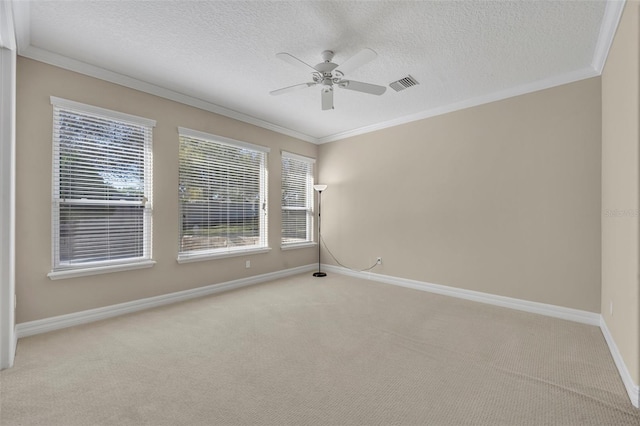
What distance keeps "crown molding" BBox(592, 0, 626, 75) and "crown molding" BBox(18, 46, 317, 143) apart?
13.4 feet

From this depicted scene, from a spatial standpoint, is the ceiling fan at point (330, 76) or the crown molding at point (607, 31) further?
the ceiling fan at point (330, 76)

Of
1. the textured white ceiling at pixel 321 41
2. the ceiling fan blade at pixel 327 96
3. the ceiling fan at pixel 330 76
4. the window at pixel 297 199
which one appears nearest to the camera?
the textured white ceiling at pixel 321 41

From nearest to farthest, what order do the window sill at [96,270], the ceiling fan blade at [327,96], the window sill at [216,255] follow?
the window sill at [96,270], the ceiling fan blade at [327,96], the window sill at [216,255]

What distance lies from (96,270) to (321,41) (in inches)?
130

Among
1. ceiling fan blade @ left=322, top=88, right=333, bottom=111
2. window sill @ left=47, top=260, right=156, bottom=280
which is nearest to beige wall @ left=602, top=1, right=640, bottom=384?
ceiling fan blade @ left=322, top=88, right=333, bottom=111

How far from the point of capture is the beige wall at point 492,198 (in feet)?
10.1

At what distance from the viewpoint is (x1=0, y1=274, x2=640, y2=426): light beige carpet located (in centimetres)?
167

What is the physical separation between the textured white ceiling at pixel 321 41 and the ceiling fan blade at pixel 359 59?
0.86 feet

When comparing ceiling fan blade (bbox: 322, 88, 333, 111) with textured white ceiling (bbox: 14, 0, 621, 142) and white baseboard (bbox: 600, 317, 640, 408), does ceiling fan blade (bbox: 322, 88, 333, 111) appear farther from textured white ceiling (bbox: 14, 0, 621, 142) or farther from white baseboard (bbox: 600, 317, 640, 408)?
white baseboard (bbox: 600, 317, 640, 408)

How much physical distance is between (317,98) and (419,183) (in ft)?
6.63

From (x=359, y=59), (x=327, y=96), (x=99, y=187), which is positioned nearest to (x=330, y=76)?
(x=327, y=96)

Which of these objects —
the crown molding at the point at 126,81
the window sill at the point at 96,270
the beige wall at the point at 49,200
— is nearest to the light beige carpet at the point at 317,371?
the beige wall at the point at 49,200

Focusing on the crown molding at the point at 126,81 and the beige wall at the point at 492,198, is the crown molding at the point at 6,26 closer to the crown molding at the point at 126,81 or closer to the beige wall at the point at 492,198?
the crown molding at the point at 126,81

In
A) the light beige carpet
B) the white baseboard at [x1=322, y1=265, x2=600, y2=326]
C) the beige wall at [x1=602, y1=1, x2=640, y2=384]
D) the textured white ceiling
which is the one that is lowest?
the light beige carpet
